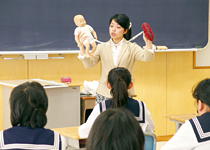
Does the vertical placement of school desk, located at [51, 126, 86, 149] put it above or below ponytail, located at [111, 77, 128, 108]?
below

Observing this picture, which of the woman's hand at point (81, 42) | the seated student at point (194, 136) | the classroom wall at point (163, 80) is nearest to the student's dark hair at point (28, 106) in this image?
the seated student at point (194, 136)

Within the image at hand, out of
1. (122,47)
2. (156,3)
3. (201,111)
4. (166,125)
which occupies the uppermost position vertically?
(156,3)

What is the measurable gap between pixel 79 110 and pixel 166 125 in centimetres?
191

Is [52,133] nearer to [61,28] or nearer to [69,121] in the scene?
[69,121]

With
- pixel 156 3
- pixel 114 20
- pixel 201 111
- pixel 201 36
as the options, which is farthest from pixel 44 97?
pixel 201 36

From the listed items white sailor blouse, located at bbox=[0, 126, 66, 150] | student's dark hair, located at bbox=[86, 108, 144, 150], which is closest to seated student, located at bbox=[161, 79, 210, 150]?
white sailor blouse, located at bbox=[0, 126, 66, 150]

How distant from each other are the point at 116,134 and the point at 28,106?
0.75m

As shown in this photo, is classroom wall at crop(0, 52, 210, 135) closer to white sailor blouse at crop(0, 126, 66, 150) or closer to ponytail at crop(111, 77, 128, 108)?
ponytail at crop(111, 77, 128, 108)

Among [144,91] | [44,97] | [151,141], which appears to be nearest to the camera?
[44,97]

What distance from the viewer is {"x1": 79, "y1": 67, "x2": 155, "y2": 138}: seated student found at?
226 cm

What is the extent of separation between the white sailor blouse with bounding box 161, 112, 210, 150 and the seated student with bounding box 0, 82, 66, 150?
62 centimetres

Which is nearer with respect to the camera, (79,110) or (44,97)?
(44,97)

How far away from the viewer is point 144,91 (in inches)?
205

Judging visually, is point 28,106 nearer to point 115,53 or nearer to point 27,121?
point 27,121
